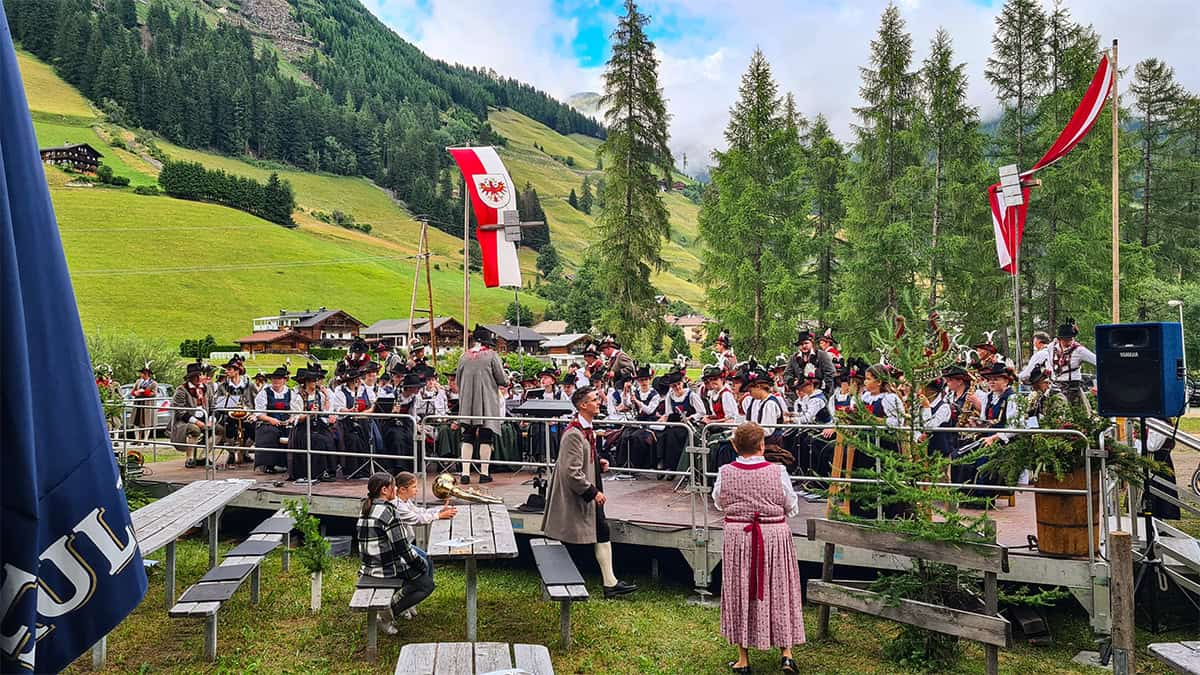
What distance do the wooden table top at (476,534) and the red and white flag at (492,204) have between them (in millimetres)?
4666

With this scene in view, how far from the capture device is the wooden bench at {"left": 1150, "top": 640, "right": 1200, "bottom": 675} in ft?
16.5

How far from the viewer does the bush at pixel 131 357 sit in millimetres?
35972

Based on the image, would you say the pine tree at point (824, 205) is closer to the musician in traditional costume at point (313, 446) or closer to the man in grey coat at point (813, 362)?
the man in grey coat at point (813, 362)

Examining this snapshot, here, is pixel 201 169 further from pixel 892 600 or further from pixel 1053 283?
pixel 892 600

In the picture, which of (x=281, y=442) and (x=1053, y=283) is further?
(x=1053, y=283)

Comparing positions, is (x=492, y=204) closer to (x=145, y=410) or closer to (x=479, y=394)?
(x=479, y=394)

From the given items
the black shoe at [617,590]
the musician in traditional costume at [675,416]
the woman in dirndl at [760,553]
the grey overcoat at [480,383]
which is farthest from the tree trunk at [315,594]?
the musician in traditional costume at [675,416]

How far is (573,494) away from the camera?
8.73 metres

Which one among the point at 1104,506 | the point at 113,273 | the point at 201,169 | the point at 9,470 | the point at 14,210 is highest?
the point at 201,169

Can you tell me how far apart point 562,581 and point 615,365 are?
8414 mm

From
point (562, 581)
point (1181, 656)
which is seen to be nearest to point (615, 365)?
point (562, 581)

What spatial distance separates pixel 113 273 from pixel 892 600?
88846mm

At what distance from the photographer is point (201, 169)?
110625mm

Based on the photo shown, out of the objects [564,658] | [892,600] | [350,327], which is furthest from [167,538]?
[350,327]
